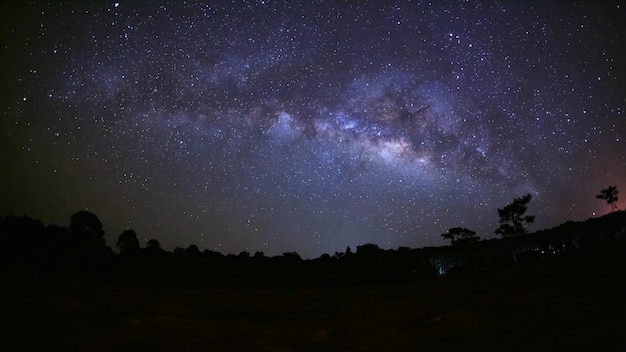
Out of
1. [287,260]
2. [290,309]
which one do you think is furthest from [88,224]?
[290,309]

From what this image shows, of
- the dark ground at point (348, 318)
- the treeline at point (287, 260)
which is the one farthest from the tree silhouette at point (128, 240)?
the dark ground at point (348, 318)

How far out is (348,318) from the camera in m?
15.6

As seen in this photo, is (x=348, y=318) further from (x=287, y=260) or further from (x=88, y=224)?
(x=88, y=224)

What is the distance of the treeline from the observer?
26938 mm

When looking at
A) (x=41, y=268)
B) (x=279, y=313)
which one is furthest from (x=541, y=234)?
(x=41, y=268)

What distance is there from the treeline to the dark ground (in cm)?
897

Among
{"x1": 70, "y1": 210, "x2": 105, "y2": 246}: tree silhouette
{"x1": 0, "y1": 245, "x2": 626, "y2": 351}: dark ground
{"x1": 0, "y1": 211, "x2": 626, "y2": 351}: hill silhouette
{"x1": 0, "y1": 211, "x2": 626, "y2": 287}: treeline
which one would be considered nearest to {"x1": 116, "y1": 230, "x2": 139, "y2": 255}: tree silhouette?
{"x1": 70, "y1": 210, "x2": 105, "y2": 246}: tree silhouette

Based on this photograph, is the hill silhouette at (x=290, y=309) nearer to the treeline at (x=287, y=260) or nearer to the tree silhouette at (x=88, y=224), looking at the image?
the treeline at (x=287, y=260)

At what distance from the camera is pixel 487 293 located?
57.2 feet

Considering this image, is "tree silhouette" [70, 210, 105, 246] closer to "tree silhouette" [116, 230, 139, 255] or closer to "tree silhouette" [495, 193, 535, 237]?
"tree silhouette" [116, 230, 139, 255]

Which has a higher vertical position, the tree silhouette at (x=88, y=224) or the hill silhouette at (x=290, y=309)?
the tree silhouette at (x=88, y=224)

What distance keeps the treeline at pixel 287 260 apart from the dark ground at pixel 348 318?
8.97 metres

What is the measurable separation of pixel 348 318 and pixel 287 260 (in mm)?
19664

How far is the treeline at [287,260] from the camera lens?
2694 cm
